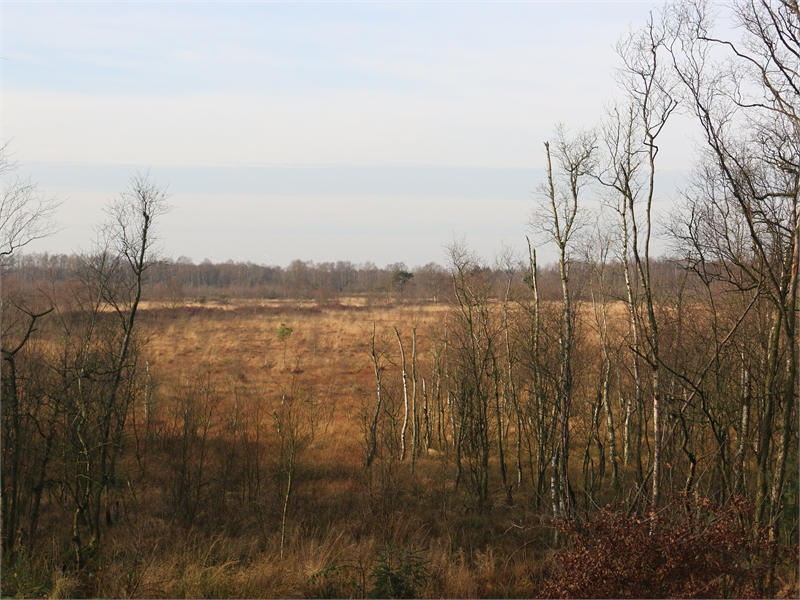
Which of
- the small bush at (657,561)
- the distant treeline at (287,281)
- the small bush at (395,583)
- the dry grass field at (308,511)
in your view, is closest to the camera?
the small bush at (657,561)

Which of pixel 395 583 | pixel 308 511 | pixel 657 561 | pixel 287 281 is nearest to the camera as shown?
pixel 657 561

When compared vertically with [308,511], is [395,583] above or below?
above

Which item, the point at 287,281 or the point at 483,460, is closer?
the point at 483,460

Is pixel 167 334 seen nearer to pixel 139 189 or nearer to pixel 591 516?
pixel 139 189

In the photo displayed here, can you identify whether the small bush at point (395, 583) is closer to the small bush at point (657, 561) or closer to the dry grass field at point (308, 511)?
the dry grass field at point (308, 511)

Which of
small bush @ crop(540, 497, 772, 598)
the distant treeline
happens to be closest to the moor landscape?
small bush @ crop(540, 497, 772, 598)

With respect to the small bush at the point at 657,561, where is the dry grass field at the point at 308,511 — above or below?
below

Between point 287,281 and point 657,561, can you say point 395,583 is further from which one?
point 287,281

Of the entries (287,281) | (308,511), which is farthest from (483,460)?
(287,281)

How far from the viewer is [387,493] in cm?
1409

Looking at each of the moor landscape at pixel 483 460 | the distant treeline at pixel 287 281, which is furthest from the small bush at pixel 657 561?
the distant treeline at pixel 287 281

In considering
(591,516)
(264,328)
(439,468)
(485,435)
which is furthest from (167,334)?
(591,516)

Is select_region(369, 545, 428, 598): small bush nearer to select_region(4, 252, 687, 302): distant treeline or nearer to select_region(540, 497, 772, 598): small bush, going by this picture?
select_region(540, 497, 772, 598): small bush

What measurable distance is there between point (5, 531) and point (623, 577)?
1113 cm
